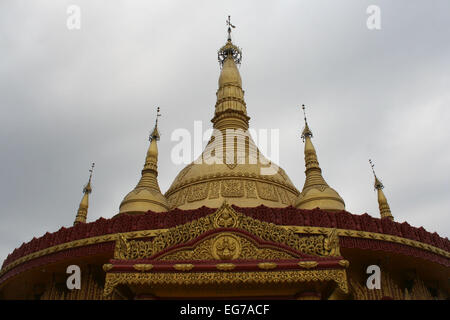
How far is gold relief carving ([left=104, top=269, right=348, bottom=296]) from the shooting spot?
19.2 feet

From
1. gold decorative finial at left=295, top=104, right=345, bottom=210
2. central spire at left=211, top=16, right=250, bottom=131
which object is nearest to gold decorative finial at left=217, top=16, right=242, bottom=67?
central spire at left=211, top=16, right=250, bottom=131

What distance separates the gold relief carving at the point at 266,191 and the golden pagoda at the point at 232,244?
0.19 ft

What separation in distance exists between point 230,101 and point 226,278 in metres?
18.5

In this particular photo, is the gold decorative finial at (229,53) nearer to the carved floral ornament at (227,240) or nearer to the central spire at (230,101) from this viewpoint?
the central spire at (230,101)

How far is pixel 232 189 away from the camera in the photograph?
691 inches

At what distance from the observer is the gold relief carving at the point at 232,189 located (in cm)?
1723

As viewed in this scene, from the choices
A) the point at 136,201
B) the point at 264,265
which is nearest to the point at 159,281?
the point at 264,265

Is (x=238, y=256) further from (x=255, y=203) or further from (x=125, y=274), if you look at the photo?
(x=255, y=203)

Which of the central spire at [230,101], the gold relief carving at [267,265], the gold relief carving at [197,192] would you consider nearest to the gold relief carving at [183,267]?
the gold relief carving at [267,265]

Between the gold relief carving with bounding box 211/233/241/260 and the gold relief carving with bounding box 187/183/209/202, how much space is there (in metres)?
11.1
